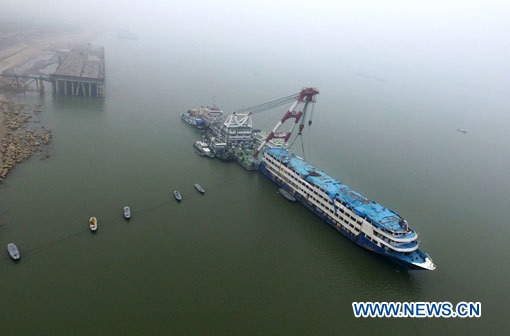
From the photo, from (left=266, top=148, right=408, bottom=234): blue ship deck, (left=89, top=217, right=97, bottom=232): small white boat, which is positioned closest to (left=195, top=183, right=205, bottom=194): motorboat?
(left=266, top=148, right=408, bottom=234): blue ship deck

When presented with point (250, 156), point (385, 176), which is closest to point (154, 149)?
point (250, 156)

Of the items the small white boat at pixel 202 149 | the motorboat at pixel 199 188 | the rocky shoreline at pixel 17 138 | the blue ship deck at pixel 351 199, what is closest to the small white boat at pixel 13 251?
the rocky shoreline at pixel 17 138

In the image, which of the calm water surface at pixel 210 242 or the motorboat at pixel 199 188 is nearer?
the calm water surface at pixel 210 242

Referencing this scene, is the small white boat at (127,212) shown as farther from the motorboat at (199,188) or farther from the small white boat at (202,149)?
the small white boat at (202,149)

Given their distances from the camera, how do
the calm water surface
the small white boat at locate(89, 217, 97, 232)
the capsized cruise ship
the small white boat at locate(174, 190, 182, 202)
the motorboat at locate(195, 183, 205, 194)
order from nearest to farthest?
the calm water surface, the capsized cruise ship, the small white boat at locate(89, 217, 97, 232), the small white boat at locate(174, 190, 182, 202), the motorboat at locate(195, 183, 205, 194)

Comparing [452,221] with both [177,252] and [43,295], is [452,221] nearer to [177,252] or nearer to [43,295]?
[177,252]

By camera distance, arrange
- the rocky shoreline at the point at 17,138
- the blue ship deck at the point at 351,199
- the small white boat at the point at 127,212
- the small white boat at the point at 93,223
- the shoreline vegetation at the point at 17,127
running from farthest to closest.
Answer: the shoreline vegetation at the point at 17,127, the rocky shoreline at the point at 17,138, the small white boat at the point at 127,212, the blue ship deck at the point at 351,199, the small white boat at the point at 93,223

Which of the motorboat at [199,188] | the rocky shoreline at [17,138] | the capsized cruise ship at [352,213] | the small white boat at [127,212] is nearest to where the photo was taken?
the capsized cruise ship at [352,213]

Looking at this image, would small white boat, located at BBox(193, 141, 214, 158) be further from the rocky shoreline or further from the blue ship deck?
the rocky shoreline
